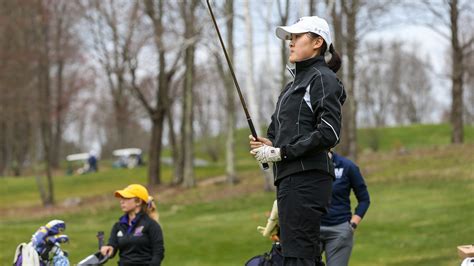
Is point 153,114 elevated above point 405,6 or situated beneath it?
situated beneath

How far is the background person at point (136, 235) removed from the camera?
26.0ft

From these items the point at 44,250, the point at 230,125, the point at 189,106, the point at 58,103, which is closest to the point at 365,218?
the point at 44,250

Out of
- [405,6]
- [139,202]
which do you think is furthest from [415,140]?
[139,202]

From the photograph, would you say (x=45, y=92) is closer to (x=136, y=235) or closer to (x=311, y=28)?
(x=136, y=235)

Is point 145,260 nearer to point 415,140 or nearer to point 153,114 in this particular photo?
point 153,114

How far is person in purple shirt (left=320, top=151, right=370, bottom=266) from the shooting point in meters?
7.41

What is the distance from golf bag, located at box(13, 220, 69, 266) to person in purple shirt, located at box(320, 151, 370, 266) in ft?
8.42

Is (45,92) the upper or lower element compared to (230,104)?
upper

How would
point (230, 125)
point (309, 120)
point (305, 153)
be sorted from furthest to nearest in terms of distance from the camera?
point (230, 125) → point (309, 120) → point (305, 153)

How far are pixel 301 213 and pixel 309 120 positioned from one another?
58 centimetres

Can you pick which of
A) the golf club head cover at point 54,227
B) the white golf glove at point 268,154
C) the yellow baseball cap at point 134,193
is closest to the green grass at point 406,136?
the yellow baseball cap at point 134,193

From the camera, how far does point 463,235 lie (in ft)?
46.1

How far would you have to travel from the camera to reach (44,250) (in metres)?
7.31

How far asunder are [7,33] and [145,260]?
134 feet
